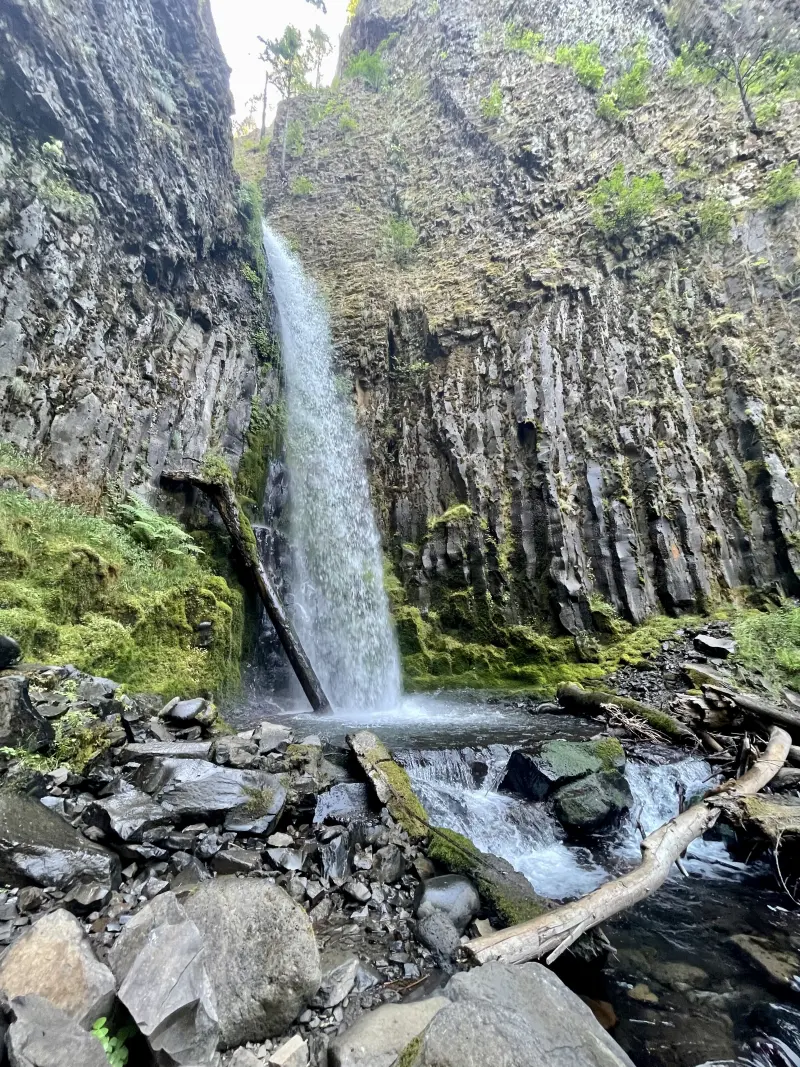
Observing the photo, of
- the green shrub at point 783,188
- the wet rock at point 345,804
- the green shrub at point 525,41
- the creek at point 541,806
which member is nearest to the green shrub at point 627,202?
the green shrub at point 783,188

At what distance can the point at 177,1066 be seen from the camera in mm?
2143

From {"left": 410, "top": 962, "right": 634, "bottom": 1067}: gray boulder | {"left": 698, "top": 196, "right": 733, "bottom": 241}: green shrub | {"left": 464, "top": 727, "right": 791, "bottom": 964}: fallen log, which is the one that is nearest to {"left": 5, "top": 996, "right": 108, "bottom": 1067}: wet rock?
{"left": 410, "top": 962, "right": 634, "bottom": 1067}: gray boulder

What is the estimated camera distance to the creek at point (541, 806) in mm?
3078

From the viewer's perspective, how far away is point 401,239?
68.9 ft

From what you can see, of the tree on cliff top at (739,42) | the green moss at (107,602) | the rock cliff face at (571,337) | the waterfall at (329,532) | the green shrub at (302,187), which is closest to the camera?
the green moss at (107,602)

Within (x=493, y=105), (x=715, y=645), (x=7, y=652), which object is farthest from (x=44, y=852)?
(x=493, y=105)

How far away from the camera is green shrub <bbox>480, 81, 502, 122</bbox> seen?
70.1ft

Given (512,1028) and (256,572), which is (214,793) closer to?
(512,1028)

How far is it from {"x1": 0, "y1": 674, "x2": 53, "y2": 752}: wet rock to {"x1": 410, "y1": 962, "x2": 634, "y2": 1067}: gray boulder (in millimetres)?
3427

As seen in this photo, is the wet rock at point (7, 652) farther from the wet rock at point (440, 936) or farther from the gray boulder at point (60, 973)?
the wet rock at point (440, 936)

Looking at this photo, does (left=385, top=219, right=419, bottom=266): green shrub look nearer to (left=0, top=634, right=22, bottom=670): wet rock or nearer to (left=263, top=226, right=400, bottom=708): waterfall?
(left=263, top=226, right=400, bottom=708): waterfall

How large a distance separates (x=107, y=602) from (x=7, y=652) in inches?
115

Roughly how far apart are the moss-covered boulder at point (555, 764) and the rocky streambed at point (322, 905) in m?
0.04

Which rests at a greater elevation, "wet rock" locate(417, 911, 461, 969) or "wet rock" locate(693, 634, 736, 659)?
"wet rock" locate(693, 634, 736, 659)
